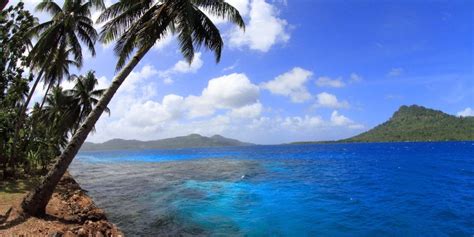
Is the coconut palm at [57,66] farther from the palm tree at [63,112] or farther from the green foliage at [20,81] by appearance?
the palm tree at [63,112]

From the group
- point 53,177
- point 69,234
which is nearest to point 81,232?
point 69,234

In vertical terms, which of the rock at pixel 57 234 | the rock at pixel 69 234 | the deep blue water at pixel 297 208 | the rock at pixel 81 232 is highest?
the rock at pixel 57 234

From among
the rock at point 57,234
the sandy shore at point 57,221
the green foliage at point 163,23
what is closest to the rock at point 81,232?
the sandy shore at point 57,221

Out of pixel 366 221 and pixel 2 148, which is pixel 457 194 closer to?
pixel 366 221

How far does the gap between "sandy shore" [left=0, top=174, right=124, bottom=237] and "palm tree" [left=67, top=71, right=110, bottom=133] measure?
23.5 meters

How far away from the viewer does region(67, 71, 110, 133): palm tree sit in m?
36.7

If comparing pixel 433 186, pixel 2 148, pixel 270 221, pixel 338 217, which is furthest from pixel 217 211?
pixel 433 186

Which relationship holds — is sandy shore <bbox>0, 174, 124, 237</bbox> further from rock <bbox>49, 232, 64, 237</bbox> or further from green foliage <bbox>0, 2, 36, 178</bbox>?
green foliage <bbox>0, 2, 36, 178</bbox>

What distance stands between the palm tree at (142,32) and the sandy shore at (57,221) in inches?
20.7

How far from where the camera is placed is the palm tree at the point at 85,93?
3666cm

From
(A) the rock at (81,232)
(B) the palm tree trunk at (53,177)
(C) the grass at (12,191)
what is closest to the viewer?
(A) the rock at (81,232)

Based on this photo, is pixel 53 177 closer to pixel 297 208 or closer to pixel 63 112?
pixel 297 208

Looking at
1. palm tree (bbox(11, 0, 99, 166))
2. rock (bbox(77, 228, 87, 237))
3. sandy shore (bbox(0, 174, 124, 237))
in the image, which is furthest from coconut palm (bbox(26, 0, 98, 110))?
rock (bbox(77, 228, 87, 237))

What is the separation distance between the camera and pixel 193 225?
14406mm
